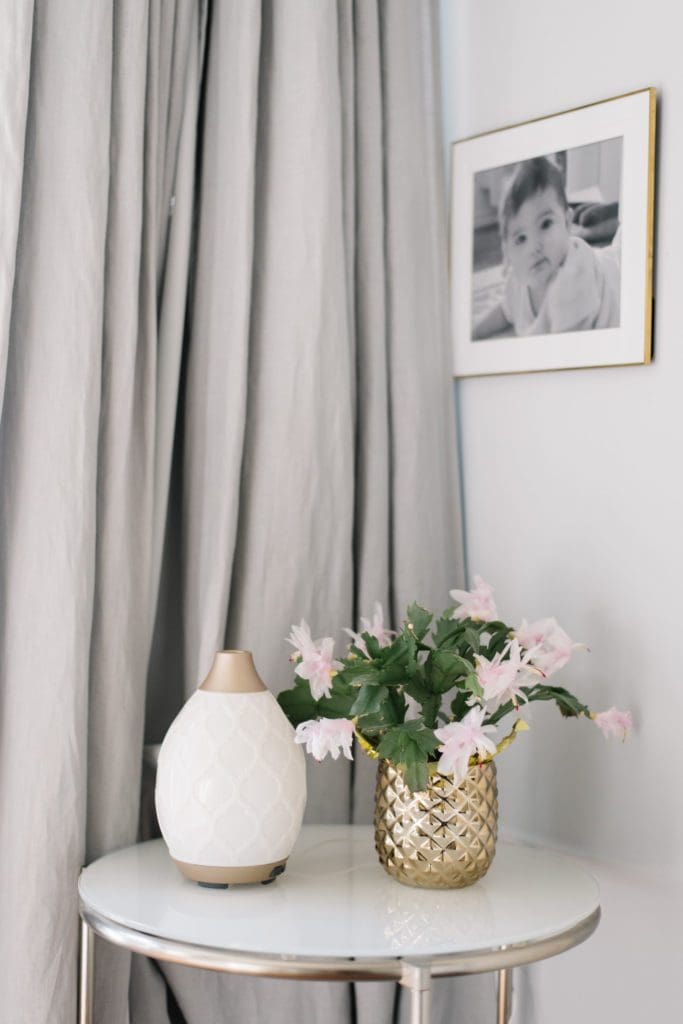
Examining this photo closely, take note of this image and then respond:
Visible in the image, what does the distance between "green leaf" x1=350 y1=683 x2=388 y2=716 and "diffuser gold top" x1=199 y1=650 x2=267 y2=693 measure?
0.41 ft

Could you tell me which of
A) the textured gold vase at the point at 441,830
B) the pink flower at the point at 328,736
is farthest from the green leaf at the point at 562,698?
the pink flower at the point at 328,736

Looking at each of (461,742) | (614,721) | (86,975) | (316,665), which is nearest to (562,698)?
(614,721)

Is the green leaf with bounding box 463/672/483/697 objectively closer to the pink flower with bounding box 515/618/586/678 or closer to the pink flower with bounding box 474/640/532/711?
the pink flower with bounding box 474/640/532/711

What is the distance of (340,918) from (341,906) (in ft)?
0.13

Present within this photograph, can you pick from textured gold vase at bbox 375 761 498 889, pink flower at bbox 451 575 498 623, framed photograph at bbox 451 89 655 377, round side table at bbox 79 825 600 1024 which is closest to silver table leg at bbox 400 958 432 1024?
round side table at bbox 79 825 600 1024

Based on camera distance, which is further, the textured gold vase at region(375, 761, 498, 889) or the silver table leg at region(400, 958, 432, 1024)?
the textured gold vase at region(375, 761, 498, 889)

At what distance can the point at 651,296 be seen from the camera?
1.40 meters

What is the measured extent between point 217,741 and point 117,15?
0.86 m

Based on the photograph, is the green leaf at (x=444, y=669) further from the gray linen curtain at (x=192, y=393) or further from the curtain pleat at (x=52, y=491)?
the curtain pleat at (x=52, y=491)

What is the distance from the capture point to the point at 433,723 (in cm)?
128

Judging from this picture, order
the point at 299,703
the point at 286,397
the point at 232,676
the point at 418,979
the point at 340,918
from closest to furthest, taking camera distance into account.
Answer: the point at 418,979
the point at 340,918
the point at 232,676
the point at 299,703
the point at 286,397

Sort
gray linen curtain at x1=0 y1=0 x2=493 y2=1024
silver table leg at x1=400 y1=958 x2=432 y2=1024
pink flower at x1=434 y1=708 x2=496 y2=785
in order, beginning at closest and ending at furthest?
silver table leg at x1=400 y1=958 x2=432 y2=1024 < pink flower at x1=434 y1=708 x2=496 y2=785 < gray linen curtain at x1=0 y1=0 x2=493 y2=1024

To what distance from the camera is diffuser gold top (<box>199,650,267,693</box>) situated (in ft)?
4.16

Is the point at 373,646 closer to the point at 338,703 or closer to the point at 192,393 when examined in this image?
the point at 338,703
